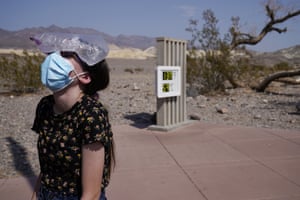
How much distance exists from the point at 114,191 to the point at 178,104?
414cm

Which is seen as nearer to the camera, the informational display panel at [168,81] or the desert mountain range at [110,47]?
the desert mountain range at [110,47]

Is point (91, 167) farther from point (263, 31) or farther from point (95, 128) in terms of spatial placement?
point (263, 31)

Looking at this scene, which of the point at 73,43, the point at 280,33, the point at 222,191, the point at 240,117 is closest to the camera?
the point at 73,43

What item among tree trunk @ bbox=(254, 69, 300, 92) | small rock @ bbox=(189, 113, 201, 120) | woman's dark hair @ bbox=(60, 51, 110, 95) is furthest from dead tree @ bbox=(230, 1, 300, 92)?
woman's dark hair @ bbox=(60, 51, 110, 95)

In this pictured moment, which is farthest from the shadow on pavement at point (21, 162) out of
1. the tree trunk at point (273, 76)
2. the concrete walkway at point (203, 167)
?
the tree trunk at point (273, 76)

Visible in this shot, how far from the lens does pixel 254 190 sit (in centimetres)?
423

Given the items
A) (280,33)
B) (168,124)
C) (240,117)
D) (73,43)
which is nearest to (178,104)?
(168,124)

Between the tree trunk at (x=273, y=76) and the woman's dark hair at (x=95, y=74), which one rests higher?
the woman's dark hair at (x=95, y=74)

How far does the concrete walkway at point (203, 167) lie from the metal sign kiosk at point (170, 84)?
1.51ft

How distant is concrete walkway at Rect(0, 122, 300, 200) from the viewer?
422 centimetres

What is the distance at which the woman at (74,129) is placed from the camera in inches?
71.3

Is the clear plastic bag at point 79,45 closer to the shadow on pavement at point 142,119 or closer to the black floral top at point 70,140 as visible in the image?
the black floral top at point 70,140

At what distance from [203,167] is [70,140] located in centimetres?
353

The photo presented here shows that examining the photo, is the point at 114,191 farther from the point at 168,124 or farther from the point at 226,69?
the point at 226,69
